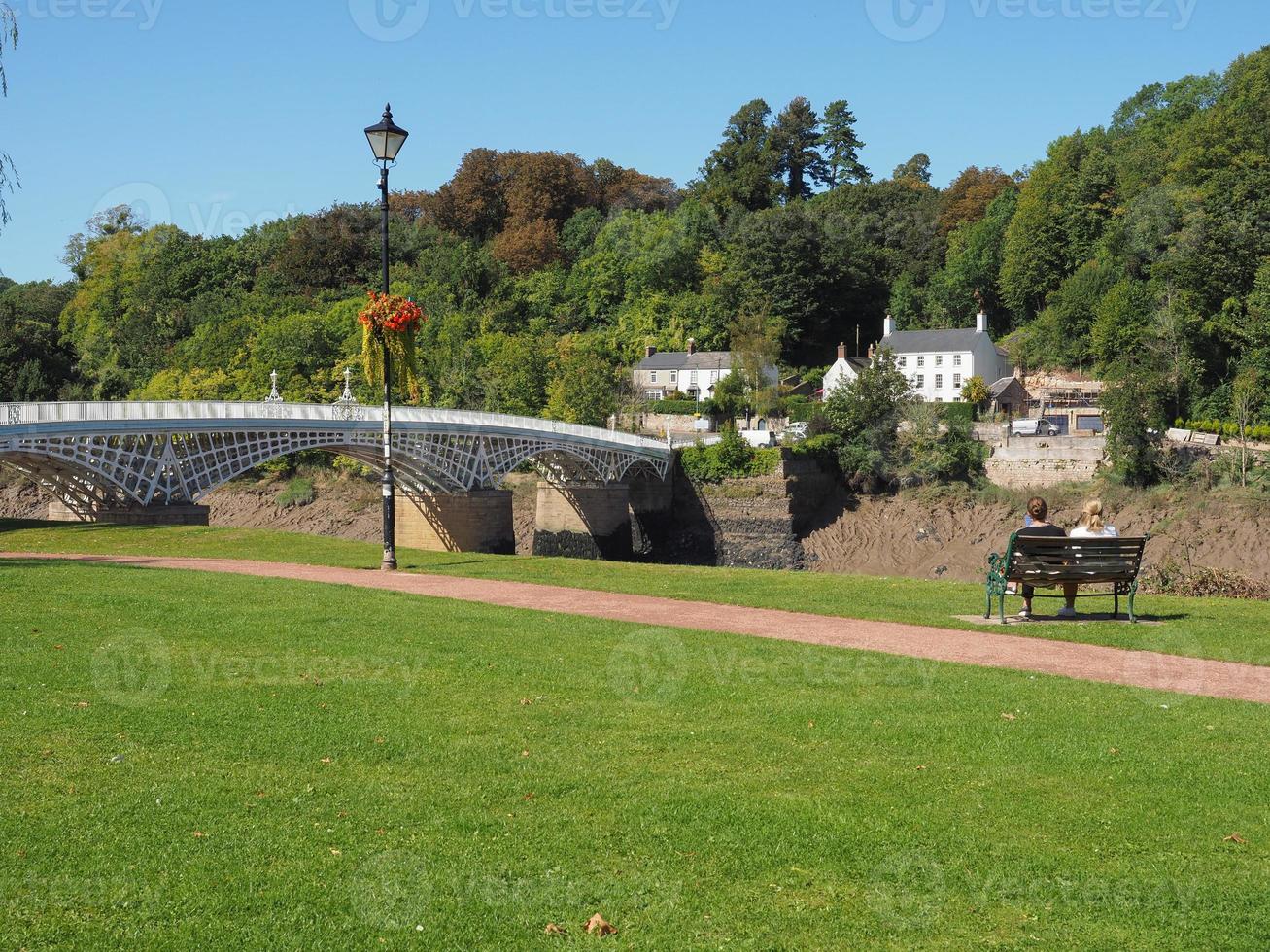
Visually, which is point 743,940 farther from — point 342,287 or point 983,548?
point 342,287

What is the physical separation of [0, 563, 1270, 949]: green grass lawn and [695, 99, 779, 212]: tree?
314 ft

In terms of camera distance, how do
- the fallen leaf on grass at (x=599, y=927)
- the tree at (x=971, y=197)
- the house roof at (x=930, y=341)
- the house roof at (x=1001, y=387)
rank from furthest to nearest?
the tree at (x=971, y=197), the house roof at (x=930, y=341), the house roof at (x=1001, y=387), the fallen leaf on grass at (x=599, y=927)

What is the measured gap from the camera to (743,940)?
6.25 m

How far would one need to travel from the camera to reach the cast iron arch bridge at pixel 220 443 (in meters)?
41.5

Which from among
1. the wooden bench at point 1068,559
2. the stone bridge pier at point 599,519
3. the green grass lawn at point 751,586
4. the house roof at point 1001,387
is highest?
the house roof at point 1001,387

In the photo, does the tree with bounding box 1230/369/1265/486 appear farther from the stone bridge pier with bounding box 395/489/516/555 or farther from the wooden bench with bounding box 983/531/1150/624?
the wooden bench with bounding box 983/531/1150/624

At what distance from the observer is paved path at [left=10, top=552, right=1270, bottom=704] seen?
13.0 m

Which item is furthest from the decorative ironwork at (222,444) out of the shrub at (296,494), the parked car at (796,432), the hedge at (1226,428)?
the hedge at (1226,428)

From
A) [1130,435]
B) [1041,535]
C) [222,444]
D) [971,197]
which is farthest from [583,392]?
[1041,535]

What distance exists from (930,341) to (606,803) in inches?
3129

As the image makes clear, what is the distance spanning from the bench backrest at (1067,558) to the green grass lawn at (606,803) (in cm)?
394

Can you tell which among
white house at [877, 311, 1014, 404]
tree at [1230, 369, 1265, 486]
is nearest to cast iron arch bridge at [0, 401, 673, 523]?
white house at [877, 311, 1014, 404]

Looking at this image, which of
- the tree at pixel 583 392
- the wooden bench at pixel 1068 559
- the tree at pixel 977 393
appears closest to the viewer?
the wooden bench at pixel 1068 559

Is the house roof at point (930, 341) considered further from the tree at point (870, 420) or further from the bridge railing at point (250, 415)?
the bridge railing at point (250, 415)
